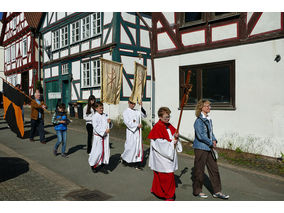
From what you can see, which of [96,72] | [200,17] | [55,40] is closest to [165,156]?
[200,17]

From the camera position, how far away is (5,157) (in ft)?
23.4

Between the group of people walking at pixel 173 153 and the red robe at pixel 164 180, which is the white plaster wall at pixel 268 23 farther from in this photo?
the red robe at pixel 164 180

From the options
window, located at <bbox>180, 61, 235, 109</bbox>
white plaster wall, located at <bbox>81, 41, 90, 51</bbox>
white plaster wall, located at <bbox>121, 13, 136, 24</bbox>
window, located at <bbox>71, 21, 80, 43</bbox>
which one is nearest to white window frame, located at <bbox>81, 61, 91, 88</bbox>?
white plaster wall, located at <bbox>81, 41, 90, 51</bbox>

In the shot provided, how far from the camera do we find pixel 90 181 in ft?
17.8

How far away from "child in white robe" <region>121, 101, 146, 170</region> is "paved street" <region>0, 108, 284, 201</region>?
235mm

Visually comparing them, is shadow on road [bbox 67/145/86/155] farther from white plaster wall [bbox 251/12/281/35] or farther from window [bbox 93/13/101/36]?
window [bbox 93/13/101/36]

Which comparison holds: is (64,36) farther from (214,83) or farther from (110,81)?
(110,81)

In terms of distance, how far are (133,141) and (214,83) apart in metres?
→ 4.17

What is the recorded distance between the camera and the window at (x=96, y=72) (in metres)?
16.3

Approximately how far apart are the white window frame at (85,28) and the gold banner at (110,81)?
36.2 feet

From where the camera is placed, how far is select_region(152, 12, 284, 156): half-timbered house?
770cm

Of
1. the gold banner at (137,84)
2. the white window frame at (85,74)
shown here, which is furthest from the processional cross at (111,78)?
the white window frame at (85,74)

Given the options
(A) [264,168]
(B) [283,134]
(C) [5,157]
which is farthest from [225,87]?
(C) [5,157]

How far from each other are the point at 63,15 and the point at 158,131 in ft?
57.2
